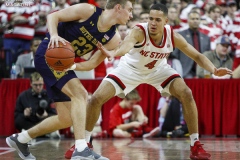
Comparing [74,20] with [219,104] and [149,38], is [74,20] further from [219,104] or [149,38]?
[219,104]

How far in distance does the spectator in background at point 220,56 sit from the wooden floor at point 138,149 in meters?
1.69

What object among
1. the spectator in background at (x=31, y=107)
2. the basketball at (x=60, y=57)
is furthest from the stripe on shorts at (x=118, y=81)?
the spectator in background at (x=31, y=107)

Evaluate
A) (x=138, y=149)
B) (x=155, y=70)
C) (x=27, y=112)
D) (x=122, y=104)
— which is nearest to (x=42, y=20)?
→ (x=27, y=112)

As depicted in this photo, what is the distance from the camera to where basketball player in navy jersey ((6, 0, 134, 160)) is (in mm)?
6977

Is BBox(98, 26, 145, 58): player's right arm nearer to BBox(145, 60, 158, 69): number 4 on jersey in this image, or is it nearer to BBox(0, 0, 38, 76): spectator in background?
BBox(145, 60, 158, 69): number 4 on jersey

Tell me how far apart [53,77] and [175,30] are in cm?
636

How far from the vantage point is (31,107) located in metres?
11.6

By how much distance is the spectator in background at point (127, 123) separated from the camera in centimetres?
1152

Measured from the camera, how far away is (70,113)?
7.37 metres

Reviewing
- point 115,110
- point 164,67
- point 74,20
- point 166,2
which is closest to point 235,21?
point 166,2

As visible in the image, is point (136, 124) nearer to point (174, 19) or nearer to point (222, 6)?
point (174, 19)

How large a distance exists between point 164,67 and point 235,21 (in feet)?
21.5

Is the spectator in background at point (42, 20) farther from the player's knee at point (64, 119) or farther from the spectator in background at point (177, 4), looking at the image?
the player's knee at point (64, 119)

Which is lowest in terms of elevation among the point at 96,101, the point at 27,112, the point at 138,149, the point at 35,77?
the point at 138,149
